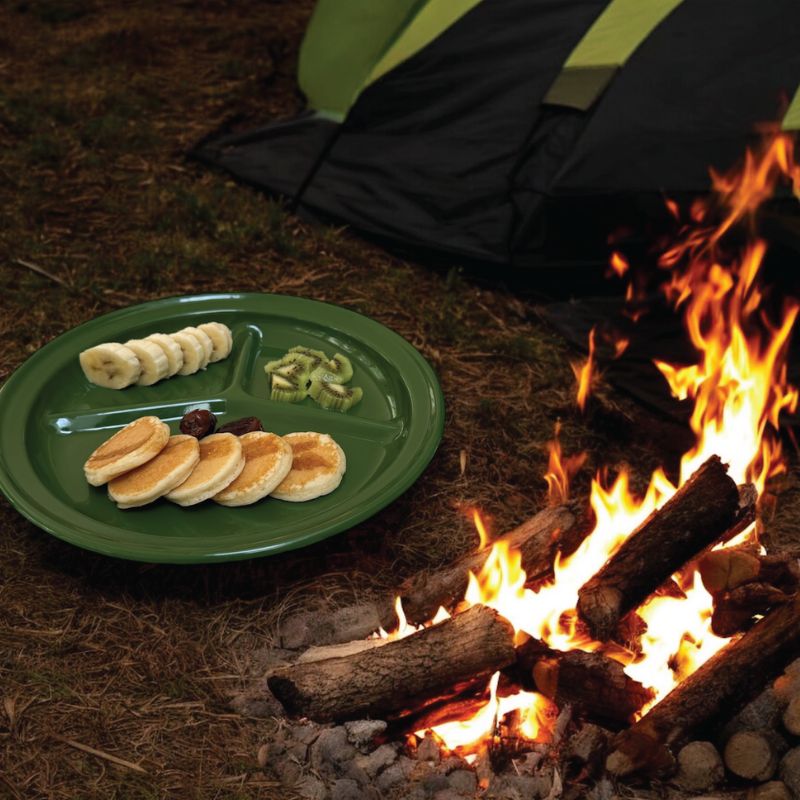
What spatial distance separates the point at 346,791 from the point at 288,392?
132cm

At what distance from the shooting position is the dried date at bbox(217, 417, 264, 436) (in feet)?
9.61

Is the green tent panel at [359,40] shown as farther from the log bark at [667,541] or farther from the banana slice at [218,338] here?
the log bark at [667,541]

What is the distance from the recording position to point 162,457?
9.04 ft

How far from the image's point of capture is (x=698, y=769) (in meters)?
2.27

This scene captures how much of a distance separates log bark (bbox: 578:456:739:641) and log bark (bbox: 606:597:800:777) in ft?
0.82

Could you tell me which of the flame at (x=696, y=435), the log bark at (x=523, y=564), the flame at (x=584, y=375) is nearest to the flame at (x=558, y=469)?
the flame at (x=696, y=435)

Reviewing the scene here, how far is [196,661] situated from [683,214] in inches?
98.6

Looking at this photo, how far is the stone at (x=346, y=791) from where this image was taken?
223 cm

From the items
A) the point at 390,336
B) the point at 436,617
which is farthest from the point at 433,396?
the point at 436,617

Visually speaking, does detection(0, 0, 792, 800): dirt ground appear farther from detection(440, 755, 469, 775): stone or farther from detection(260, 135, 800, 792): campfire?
detection(440, 755, 469, 775): stone

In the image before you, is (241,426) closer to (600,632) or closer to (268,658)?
A: (268,658)

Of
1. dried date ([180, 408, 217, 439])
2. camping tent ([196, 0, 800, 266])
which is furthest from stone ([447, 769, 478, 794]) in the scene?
camping tent ([196, 0, 800, 266])

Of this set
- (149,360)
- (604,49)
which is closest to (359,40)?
(604,49)

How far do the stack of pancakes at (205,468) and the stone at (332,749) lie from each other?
26.4 inches
